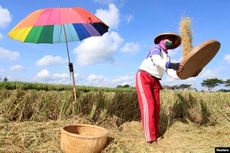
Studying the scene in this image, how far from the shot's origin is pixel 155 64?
20.5 ft

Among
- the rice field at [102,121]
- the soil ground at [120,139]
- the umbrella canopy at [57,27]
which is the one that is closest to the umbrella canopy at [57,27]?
the umbrella canopy at [57,27]

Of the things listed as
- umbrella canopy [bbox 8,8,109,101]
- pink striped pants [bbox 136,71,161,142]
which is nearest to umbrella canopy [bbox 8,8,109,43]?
umbrella canopy [bbox 8,8,109,101]

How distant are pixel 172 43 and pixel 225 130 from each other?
8.18 feet

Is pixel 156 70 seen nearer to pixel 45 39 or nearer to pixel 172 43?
pixel 172 43

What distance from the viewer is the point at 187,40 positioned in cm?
1016

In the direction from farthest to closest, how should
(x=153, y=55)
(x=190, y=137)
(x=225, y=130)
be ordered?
1. (x=225, y=130)
2. (x=190, y=137)
3. (x=153, y=55)

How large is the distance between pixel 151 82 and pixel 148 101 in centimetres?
35

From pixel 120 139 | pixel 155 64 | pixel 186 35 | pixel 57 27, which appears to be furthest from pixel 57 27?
pixel 186 35

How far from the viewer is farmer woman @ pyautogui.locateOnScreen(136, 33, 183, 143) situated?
6.29 metres

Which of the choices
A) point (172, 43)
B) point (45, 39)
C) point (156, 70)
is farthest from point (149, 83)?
point (45, 39)

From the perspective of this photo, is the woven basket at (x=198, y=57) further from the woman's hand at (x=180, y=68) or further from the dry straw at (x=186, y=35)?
the dry straw at (x=186, y=35)

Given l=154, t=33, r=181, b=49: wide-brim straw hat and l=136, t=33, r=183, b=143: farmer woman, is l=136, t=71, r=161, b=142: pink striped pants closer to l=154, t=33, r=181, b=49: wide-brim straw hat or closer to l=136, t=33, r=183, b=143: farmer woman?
l=136, t=33, r=183, b=143: farmer woman

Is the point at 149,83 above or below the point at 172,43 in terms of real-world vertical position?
below

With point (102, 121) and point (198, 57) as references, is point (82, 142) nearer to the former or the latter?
point (102, 121)
